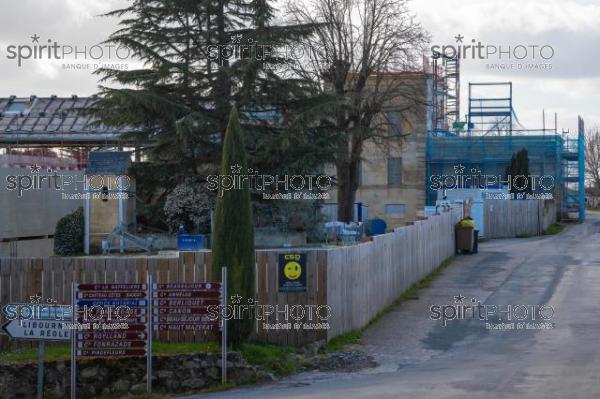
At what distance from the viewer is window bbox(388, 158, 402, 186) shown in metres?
58.9

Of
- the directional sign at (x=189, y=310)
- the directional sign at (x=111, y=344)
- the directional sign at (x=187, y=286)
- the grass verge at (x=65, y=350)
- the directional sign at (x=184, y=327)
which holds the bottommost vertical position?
the grass verge at (x=65, y=350)

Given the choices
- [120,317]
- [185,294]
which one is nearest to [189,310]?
[185,294]

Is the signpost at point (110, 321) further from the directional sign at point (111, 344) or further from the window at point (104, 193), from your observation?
the window at point (104, 193)

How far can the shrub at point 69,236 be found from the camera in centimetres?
3312

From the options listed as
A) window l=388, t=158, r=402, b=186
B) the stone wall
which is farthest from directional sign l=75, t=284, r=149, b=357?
window l=388, t=158, r=402, b=186

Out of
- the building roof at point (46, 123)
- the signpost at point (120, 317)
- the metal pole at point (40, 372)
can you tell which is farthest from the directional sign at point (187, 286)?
the building roof at point (46, 123)

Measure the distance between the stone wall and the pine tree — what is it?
0.61 metres

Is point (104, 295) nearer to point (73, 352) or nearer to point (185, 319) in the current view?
point (73, 352)

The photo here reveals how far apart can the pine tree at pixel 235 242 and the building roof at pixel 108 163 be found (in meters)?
18.8

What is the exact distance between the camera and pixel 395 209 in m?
58.8

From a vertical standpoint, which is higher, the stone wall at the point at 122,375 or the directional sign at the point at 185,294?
the directional sign at the point at 185,294

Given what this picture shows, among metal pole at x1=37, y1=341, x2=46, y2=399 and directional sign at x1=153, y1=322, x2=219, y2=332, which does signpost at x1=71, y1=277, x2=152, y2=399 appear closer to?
directional sign at x1=153, y1=322, x2=219, y2=332

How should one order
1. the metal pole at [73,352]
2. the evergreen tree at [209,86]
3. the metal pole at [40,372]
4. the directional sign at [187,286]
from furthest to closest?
the evergreen tree at [209,86] < the directional sign at [187,286] < the metal pole at [73,352] < the metal pole at [40,372]

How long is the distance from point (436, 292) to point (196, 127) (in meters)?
12.7
